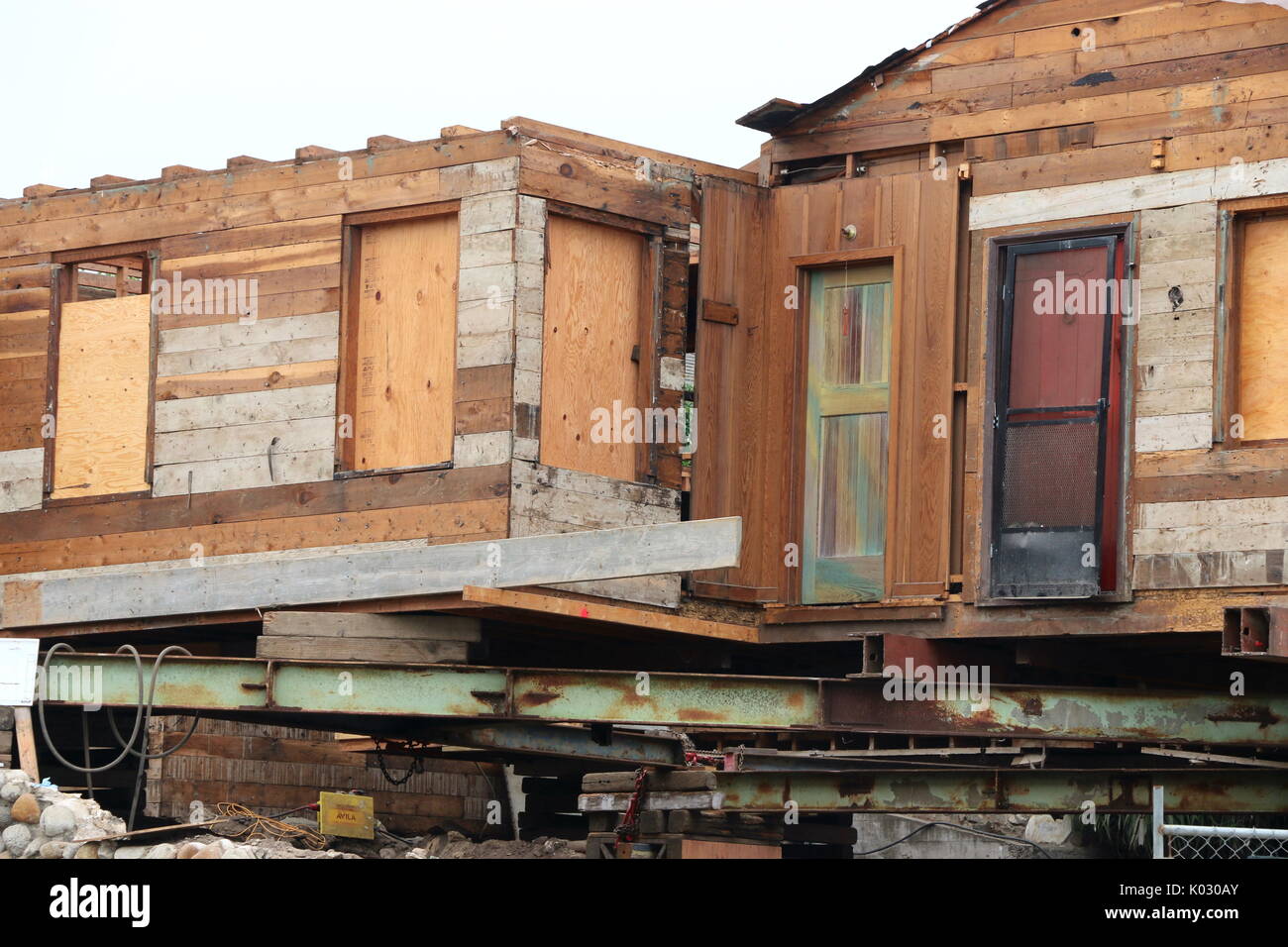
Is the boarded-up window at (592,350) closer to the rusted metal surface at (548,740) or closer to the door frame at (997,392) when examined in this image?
the rusted metal surface at (548,740)

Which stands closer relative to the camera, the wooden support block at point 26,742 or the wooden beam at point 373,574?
the wooden beam at point 373,574

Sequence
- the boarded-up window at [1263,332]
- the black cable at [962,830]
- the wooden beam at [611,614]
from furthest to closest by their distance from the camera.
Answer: the black cable at [962,830]
the wooden beam at [611,614]
the boarded-up window at [1263,332]

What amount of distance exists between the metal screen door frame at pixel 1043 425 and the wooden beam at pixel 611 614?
229 cm

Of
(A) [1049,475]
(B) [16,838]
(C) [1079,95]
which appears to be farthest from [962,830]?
(B) [16,838]

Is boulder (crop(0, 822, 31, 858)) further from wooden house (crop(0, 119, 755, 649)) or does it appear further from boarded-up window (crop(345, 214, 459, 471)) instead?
boarded-up window (crop(345, 214, 459, 471))

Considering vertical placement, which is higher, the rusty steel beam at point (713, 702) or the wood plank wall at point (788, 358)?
the wood plank wall at point (788, 358)

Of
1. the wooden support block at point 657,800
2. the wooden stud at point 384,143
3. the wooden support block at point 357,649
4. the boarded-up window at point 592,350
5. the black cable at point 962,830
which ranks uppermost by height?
the wooden stud at point 384,143

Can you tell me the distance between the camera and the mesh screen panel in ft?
54.8

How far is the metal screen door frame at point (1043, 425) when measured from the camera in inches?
656

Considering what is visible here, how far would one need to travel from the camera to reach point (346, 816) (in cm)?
1984

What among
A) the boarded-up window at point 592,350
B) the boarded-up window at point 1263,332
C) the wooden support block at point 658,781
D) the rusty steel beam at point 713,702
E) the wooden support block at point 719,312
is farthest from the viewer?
the wooden support block at point 719,312

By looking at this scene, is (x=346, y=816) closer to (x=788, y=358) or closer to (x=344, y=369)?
(x=344, y=369)

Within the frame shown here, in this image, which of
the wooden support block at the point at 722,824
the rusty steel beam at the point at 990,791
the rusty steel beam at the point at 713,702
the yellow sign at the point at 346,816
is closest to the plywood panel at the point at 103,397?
the rusty steel beam at the point at 713,702
